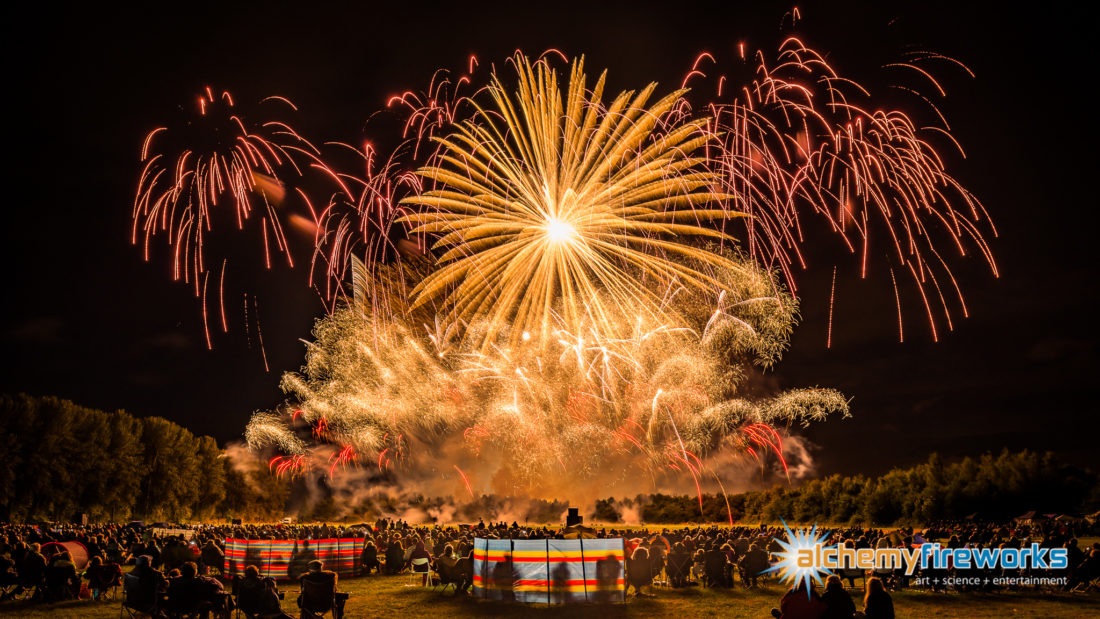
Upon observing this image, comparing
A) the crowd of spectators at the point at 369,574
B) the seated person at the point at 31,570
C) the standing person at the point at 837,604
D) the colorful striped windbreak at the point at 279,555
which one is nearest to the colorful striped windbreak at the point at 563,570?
the crowd of spectators at the point at 369,574

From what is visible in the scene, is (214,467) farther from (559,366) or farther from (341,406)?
(559,366)

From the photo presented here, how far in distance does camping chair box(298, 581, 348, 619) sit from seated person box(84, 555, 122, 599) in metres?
7.44

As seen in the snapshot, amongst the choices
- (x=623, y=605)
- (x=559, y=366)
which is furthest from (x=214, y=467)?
(x=623, y=605)

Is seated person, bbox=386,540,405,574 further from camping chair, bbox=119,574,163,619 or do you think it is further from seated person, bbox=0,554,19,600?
camping chair, bbox=119,574,163,619

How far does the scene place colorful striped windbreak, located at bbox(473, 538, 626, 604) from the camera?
55.1ft

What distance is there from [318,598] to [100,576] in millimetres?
7724

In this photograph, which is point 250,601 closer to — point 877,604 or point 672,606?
point 672,606

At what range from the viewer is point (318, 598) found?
43.9 feet

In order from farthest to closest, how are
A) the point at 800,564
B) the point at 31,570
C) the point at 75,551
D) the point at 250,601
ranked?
the point at 75,551 < the point at 800,564 < the point at 31,570 < the point at 250,601

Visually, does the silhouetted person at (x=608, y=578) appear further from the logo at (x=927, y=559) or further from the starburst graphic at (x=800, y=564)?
the logo at (x=927, y=559)

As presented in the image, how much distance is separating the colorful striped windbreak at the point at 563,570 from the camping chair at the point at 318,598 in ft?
15.6

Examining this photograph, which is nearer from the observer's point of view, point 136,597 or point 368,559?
point 136,597

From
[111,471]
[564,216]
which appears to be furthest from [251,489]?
[564,216]

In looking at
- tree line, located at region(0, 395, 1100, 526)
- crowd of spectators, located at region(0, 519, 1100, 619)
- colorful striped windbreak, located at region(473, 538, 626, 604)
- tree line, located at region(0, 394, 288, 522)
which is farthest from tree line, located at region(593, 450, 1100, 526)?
colorful striped windbreak, located at region(473, 538, 626, 604)
